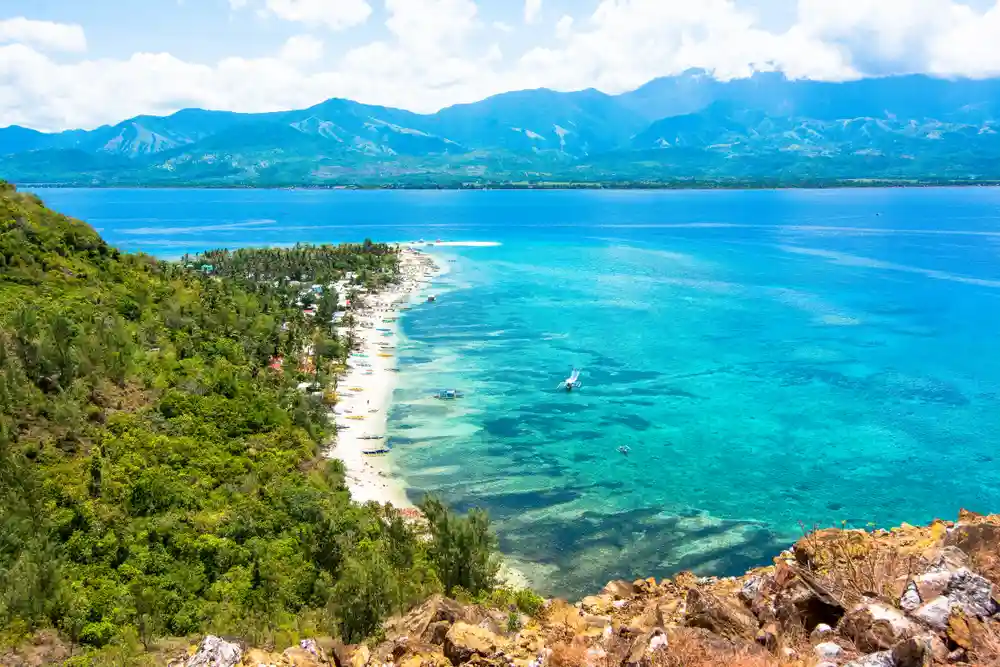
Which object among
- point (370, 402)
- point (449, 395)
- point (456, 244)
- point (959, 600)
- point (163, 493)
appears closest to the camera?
point (959, 600)

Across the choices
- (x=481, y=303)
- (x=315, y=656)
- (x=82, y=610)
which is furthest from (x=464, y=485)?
(x=481, y=303)

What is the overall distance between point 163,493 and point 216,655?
17825 mm

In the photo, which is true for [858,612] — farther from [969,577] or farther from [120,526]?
[120,526]

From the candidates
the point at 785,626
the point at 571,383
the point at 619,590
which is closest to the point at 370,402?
the point at 571,383

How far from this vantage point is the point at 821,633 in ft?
41.1

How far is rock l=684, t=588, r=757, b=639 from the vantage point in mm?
13844

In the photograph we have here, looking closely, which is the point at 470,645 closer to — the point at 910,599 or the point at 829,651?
the point at 829,651

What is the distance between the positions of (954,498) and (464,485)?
102 feet

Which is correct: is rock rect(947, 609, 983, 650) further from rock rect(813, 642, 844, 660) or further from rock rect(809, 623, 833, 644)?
rock rect(809, 623, 833, 644)

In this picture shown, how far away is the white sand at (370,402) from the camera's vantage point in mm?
42719

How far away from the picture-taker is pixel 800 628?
1314 cm

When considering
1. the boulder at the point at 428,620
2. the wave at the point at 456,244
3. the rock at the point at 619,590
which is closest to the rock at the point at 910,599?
the rock at the point at 619,590

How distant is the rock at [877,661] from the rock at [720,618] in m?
2.90

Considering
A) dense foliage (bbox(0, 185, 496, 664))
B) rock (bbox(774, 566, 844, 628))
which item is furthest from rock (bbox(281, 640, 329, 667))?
rock (bbox(774, 566, 844, 628))
